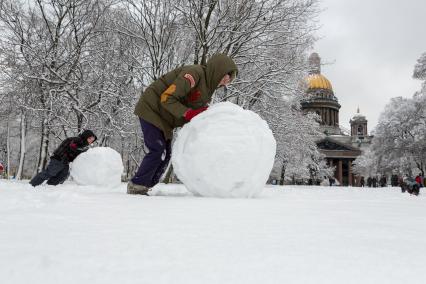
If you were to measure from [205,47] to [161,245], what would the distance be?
11.4 metres

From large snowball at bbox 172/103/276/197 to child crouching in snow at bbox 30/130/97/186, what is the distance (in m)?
3.36

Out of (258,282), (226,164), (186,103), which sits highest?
(186,103)

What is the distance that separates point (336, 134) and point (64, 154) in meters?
66.8

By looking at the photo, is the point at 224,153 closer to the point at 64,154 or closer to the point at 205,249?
the point at 205,249

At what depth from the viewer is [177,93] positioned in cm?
455

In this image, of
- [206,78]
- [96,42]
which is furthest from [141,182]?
[96,42]

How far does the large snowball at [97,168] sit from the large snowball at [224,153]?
400 centimetres

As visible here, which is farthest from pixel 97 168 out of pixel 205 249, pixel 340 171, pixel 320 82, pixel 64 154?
pixel 320 82

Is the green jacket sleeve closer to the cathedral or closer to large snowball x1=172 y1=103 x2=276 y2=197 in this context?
large snowball x1=172 y1=103 x2=276 y2=197

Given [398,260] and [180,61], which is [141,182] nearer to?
[398,260]

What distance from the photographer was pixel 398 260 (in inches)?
55.7

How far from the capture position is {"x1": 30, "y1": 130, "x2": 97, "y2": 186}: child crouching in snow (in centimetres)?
740

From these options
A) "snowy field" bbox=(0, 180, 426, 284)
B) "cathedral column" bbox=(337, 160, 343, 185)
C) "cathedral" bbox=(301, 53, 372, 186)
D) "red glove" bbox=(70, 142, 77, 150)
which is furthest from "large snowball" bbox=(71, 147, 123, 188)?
"cathedral column" bbox=(337, 160, 343, 185)

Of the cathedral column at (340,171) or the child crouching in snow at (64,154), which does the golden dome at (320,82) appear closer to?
the cathedral column at (340,171)
